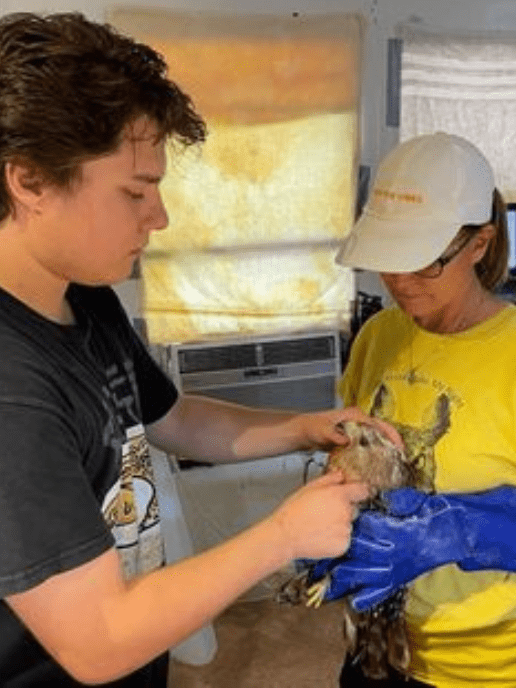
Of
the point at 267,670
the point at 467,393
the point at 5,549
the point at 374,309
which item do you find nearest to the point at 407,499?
the point at 467,393

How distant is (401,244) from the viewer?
3.79 feet

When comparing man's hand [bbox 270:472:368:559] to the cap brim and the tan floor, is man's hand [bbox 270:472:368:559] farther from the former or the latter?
the tan floor

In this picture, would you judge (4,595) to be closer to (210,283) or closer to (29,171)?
(29,171)

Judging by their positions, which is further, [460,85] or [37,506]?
[460,85]

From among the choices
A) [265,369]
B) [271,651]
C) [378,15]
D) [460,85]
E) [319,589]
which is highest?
[378,15]

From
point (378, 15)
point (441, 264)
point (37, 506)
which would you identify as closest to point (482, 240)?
point (441, 264)

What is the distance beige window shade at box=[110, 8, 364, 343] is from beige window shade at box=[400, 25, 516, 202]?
205 millimetres

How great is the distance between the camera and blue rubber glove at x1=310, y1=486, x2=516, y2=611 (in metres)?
1.03

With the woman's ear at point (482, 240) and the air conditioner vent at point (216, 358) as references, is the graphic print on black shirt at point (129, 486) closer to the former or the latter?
the woman's ear at point (482, 240)

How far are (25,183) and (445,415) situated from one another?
0.68 m

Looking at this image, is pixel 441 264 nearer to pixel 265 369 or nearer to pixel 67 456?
pixel 67 456

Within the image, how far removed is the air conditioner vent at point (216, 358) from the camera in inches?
96.6

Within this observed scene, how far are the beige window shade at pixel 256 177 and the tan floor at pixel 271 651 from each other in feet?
3.17

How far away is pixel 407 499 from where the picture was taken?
1037 mm
